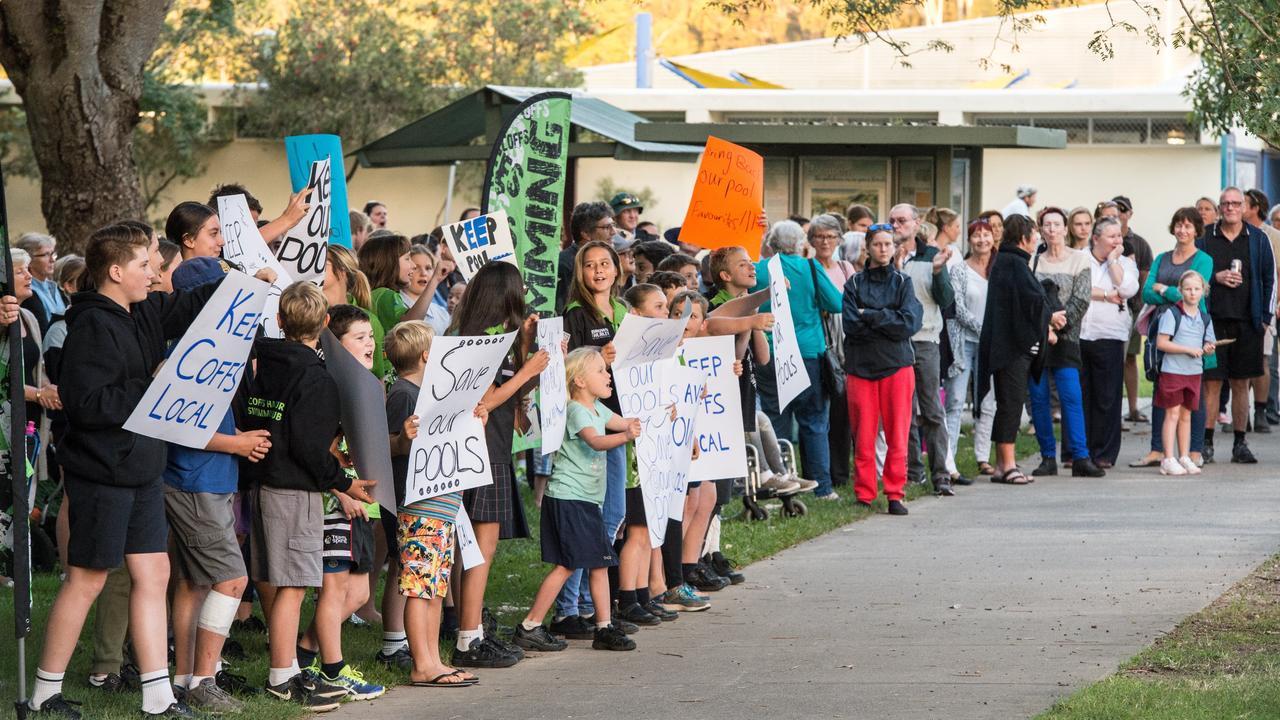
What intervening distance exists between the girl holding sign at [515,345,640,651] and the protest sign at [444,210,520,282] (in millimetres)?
649

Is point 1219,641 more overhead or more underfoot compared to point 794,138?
more underfoot

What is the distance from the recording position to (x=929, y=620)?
8.38 meters

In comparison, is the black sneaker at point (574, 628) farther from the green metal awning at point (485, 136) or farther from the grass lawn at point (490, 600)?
the green metal awning at point (485, 136)

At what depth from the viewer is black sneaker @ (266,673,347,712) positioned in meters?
6.67

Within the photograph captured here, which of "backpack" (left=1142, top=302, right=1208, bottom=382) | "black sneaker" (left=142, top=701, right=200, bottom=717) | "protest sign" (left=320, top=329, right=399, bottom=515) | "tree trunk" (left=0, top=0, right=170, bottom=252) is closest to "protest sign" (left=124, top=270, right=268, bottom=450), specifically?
"protest sign" (left=320, top=329, right=399, bottom=515)

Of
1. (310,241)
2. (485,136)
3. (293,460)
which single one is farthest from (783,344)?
(485,136)

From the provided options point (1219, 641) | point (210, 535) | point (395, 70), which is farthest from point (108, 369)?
point (395, 70)

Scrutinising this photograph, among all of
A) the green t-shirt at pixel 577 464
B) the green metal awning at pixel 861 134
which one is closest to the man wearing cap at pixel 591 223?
the green t-shirt at pixel 577 464

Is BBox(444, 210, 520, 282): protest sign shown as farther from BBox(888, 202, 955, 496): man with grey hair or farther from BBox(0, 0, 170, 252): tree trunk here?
BBox(888, 202, 955, 496): man with grey hair

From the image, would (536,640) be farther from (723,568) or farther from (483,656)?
(723,568)

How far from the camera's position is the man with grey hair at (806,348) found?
1225 cm

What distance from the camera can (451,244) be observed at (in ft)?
26.1

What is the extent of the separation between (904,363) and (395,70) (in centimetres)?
2539

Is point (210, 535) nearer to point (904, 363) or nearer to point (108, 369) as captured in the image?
point (108, 369)
